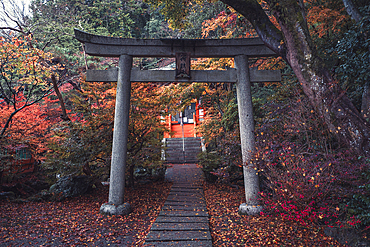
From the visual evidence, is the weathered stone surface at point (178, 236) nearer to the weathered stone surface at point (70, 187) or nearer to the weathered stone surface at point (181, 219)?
the weathered stone surface at point (181, 219)

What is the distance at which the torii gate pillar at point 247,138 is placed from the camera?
18.2ft

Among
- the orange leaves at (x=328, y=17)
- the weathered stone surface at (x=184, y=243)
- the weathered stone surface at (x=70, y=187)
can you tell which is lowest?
the weathered stone surface at (x=184, y=243)

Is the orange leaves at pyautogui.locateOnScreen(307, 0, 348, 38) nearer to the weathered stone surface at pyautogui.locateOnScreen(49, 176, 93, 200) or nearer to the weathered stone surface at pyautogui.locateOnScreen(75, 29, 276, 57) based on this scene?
the weathered stone surface at pyautogui.locateOnScreen(75, 29, 276, 57)

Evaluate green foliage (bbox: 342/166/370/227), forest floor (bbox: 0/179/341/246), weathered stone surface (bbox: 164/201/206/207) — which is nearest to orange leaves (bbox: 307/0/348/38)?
green foliage (bbox: 342/166/370/227)

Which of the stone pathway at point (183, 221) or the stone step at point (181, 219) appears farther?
the stone step at point (181, 219)

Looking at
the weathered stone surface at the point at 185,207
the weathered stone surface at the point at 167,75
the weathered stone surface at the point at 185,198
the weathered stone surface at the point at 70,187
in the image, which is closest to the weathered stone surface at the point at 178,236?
the weathered stone surface at the point at 185,207

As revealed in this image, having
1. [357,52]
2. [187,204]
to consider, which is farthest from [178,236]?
[357,52]

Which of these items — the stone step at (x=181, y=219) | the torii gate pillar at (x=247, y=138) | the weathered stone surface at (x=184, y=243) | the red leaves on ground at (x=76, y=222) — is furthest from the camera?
the torii gate pillar at (x=247, y=138)

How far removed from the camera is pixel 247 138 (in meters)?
5.80

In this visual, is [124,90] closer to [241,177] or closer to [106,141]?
[106,141]

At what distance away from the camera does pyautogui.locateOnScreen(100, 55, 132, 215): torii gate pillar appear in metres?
5.68

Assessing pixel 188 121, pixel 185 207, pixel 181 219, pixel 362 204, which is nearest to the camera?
pixel 362 204

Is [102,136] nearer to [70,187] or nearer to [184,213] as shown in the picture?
[70,187]

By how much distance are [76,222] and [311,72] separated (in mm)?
6323
